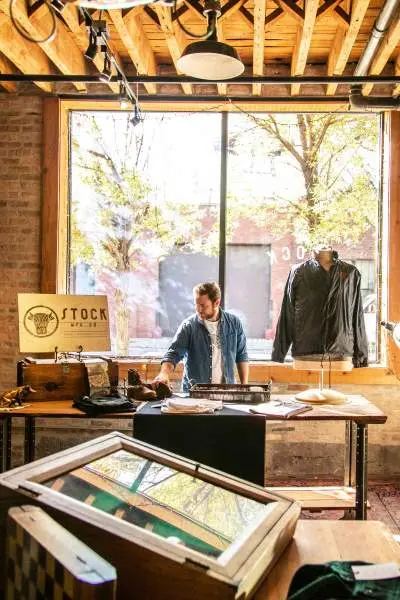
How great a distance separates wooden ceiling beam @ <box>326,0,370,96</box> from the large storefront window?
25.9 inches

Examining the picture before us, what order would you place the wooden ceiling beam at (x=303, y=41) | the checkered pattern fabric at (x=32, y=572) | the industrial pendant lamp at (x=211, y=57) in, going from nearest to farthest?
the checkered pattern fabric at (x=32, y=572)
the industrial pendant lamp at (x=211, y=57)
the wooden ceiling beam at (x=303, y=41)

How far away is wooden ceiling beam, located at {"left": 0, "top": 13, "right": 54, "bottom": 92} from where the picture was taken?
4.49 meters

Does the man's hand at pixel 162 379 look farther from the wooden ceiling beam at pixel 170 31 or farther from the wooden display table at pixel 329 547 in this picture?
the wooden display table at pixel 329 547

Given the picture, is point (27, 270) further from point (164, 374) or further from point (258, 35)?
A: point (258, 35)

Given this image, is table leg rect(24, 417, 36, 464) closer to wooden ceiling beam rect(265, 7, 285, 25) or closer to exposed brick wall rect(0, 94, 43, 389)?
exposed brick wall rect(0, 94, 43, 389)

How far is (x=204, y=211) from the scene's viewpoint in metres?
5.96

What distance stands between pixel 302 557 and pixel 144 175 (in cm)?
480

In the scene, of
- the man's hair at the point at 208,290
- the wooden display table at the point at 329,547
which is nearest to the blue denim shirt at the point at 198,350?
the man's hair at the point at 208,290

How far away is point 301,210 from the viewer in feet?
19.4

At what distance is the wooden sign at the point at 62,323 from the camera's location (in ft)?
14.4

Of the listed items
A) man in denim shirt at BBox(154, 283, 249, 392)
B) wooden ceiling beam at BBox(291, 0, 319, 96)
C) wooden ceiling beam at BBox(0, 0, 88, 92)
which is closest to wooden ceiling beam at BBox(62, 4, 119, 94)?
wooden ceiling beam at BBox(0, 0, 88, 92)

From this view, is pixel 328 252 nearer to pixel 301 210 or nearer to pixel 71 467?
pixel 301 210

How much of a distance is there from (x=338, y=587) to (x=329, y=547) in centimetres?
46

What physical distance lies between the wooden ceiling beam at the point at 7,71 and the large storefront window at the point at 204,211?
62cm
